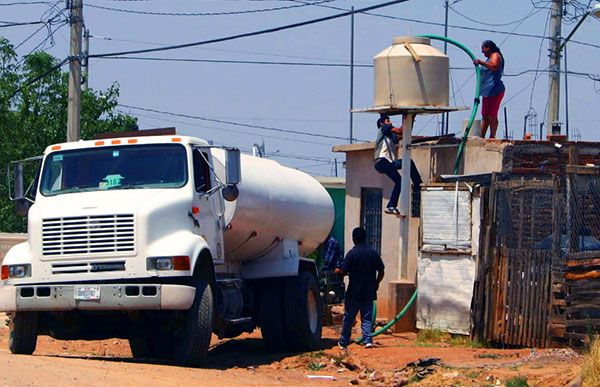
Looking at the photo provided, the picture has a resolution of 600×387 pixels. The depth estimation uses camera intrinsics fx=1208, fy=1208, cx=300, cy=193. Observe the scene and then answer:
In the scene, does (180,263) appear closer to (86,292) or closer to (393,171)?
(86,292)

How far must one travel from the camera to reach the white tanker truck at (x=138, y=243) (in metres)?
14.0

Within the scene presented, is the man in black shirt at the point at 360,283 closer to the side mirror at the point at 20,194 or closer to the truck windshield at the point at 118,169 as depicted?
the truck windshield at the point at 118,169

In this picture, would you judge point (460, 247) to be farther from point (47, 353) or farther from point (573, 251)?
point (47, 353)

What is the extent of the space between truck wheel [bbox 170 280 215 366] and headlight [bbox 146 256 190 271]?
1.55 feet

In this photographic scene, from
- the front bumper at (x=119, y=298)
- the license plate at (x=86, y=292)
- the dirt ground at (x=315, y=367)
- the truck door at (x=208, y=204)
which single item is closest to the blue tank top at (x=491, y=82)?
the dirt ground at (x=315, y=367)

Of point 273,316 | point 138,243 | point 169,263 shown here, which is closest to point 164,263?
→ point 169,263

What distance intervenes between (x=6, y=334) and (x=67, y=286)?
552 centimetres

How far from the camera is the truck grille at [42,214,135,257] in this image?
14031 mm

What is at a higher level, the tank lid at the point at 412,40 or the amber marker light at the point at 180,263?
the tank lid at the point at 412,40

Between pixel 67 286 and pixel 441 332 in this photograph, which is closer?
pixel 67 286

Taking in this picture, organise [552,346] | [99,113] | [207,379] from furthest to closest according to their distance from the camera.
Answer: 1. [99,113]
2. [552,346]
3. [207,379]

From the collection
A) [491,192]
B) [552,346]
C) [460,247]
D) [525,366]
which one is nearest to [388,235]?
[460,247]

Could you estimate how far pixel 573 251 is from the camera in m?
15.4

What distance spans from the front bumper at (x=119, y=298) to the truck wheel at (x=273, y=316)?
11.6 ft
